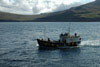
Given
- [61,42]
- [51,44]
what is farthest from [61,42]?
[51,44]

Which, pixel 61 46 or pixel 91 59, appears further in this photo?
pixel 61 46

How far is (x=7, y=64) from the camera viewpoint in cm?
5331

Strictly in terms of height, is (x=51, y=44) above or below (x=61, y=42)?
below

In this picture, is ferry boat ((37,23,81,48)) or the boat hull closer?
the boat hull

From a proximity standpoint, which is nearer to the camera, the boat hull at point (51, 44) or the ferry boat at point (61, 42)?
the boat hull at point (51, 44)

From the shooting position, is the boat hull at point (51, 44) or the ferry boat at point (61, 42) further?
the ferry boat at point (61, 42)

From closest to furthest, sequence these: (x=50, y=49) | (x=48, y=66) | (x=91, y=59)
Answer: (x=48, y=66), (x=91, y=59), (x=50, y=49)

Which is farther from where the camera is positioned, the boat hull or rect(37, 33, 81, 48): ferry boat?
rect(37, 33, 81, 48): ferry boat

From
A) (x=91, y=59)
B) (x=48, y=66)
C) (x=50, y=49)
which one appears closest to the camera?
(x=48, y=66)

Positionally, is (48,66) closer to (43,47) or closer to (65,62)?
(65,62)

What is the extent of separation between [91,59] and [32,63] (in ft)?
60.9

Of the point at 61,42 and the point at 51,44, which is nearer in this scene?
the point at 51,44

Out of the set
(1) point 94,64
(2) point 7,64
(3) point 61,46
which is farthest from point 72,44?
(2) point 7,64

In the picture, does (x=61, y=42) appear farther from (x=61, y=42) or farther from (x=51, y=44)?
(x=51, y=44)
